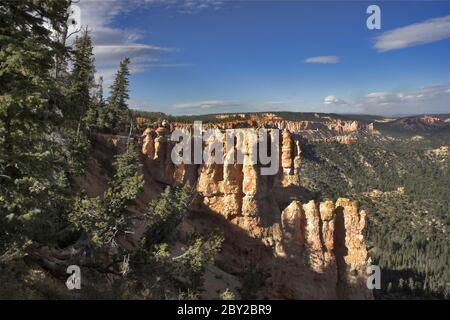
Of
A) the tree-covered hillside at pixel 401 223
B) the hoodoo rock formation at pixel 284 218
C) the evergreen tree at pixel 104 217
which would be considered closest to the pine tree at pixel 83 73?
the evergreen tree at pixel 104 217

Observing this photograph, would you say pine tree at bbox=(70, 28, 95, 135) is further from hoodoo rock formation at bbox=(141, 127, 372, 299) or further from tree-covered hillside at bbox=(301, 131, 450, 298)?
tree-covered hillside at bbox=(301, 131, 450, 298)

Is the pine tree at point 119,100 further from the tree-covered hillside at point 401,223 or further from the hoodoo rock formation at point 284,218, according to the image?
the tree-covered hillside at point 401,223

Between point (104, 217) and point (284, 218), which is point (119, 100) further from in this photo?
point (104, 217)

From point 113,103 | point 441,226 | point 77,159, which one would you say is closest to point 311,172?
point 441,226

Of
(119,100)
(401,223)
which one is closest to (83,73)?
(119,100)

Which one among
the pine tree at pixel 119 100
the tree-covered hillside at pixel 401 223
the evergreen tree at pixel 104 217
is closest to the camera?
the evergreen tree at pixel 104 217
